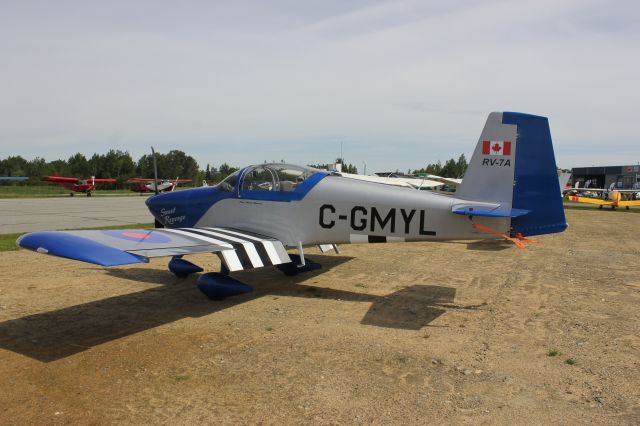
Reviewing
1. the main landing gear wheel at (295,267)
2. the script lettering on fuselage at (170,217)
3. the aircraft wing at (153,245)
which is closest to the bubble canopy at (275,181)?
the aircraft wing at (153,245)

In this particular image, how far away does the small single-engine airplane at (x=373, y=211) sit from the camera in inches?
259

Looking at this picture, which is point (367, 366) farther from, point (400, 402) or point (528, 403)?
point (528, 403)

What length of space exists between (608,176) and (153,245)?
9925 cm

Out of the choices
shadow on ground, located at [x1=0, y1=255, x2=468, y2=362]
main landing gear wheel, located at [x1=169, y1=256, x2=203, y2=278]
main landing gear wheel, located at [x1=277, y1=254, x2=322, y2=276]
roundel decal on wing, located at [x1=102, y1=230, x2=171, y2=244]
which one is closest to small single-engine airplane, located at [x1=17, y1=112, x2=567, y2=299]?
roundel decal on wing, located at [x1=102, y1=230, x2=171, y2=244]

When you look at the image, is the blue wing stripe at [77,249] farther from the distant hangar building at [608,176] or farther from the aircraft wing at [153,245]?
the distant hangar building at [608,176]

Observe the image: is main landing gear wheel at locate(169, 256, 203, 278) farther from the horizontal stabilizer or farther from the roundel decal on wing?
the horizontal stabilizer

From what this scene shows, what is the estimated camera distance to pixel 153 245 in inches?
235

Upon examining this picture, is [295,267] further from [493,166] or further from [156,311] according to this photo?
[493,166]

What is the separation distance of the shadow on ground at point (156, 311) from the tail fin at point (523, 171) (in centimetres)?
167

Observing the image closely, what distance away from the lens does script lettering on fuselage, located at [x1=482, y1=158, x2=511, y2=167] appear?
22.1 feet

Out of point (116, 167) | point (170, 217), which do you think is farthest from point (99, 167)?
point (170, 217)

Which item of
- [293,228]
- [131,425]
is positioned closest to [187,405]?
[131,425]

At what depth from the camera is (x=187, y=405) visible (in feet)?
12.4

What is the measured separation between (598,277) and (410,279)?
12.9 ft
